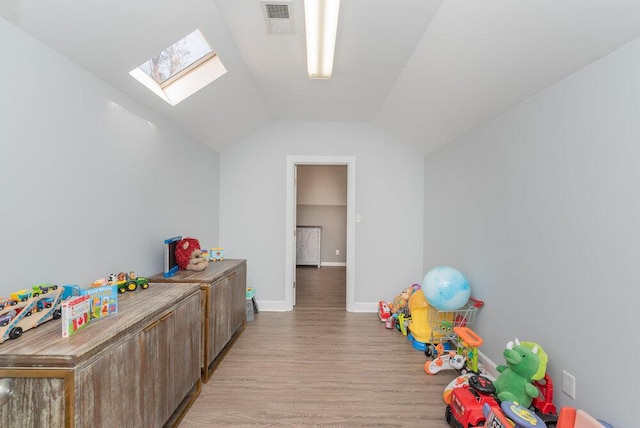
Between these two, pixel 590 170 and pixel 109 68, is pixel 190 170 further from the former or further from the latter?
pixel 590 170

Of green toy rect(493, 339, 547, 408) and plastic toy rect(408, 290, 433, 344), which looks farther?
plastic toy rect(408, 290, 433, 344)

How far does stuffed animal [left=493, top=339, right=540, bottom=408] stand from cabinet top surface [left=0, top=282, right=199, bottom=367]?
2149mm

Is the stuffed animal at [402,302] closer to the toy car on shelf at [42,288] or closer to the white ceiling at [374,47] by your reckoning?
the white ceiling at [374,47]

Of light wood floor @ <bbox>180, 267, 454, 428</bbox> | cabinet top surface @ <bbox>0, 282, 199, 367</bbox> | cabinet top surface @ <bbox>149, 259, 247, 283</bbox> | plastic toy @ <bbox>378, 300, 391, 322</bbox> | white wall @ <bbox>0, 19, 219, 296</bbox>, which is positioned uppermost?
white wall @ <bbox>0, 19, 219, 296</bbox>

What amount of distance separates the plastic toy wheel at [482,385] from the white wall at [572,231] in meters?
0.36

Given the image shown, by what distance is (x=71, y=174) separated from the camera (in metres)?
1.68

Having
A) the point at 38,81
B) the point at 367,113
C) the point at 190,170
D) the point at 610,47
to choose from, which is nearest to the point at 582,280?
the point at 610,47

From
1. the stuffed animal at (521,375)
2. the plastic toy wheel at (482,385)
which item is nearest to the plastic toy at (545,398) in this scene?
the stuffed animal at (521,375)

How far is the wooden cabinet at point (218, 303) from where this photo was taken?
2.35m

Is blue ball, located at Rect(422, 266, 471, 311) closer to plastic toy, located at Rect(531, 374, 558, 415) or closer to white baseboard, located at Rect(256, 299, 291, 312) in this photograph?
plastic toy, located at Rect(531, 374, 558, 415)

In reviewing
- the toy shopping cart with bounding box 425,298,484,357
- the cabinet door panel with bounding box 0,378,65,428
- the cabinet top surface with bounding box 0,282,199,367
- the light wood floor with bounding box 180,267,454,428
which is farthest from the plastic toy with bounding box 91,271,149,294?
the toy shopping cart with bounding box 425,298,484,357

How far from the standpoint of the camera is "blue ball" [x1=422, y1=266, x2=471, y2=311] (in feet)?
8.47

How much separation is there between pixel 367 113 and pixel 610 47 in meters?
2.52

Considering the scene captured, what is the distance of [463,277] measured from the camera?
8.75ft
